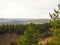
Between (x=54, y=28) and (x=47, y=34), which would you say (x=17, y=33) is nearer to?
(x=47, y=34)

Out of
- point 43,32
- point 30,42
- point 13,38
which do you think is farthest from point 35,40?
point 43,32

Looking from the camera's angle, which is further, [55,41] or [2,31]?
[2,31]

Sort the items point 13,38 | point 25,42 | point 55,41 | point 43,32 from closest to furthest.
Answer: point 25,42 → point 55,41 → point 13,38 → point 43,32

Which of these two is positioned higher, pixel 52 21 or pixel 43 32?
pixel 52 21

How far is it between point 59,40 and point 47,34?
192ft

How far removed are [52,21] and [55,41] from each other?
12.8 ft

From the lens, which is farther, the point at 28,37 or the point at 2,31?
the point at 2,31

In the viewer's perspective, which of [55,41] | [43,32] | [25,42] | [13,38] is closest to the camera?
[25,42]

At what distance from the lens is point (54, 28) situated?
50.3m

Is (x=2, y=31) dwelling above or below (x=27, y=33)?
below

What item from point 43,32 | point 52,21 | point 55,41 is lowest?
point 43,32

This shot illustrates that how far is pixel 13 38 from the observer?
335 feet

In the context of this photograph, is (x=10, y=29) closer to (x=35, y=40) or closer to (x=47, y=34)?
(x=47, y=34)

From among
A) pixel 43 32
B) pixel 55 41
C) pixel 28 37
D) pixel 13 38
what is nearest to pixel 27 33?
pixel 28 37
